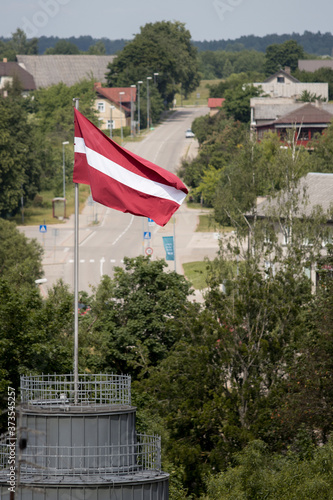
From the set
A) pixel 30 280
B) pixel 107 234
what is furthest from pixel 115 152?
pixel 107 234

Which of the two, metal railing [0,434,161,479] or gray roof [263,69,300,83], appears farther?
gray roof [263,69,300,83]

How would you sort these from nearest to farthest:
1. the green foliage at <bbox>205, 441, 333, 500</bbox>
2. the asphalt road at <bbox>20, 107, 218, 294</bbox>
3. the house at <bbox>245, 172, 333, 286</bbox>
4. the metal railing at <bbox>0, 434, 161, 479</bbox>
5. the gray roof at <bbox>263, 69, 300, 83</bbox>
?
the metal railing at <bbox>0, 434, 161, 479</bbox>
the green foliage at <bbox>205, 441, 333, 500</bbox>
the house at <bbox>245, 172, 333, 286</bbox>
the asphalt road at <bbox>20, 107, 218, 294</bbox>
the gray roof at <bbox>263, 69, 300, 83</bbox>

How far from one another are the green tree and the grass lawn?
301ft

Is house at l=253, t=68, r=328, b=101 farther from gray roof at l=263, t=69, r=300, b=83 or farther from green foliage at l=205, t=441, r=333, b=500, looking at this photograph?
green foliage at l=205, t=441, r=333, b=500

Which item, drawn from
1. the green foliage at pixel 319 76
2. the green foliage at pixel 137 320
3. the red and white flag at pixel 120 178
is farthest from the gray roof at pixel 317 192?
the green foliage at pixel 319 76

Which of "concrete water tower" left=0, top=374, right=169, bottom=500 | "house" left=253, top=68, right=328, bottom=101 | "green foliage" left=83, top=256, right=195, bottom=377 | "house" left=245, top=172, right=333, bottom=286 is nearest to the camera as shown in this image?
"concrete water tower" left=0, top=374, right=169, bottom=500

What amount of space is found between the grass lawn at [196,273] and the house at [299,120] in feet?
135

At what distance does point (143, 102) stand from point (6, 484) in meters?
151

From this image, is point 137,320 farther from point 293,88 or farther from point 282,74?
point 282,74

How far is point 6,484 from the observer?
18.9m

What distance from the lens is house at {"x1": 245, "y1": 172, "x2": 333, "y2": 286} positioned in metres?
62.0

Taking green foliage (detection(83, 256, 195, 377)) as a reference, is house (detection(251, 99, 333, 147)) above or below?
above

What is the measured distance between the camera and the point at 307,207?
72.6m

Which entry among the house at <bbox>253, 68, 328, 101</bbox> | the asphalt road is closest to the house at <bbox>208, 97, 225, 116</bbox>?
the house at <bbox>253, 68, 328, 101</bbox>
